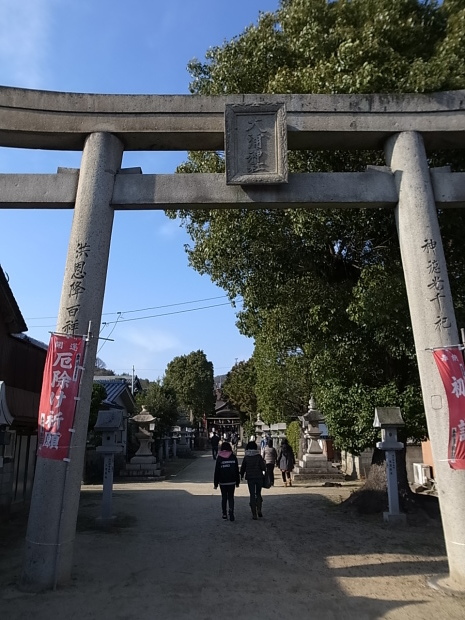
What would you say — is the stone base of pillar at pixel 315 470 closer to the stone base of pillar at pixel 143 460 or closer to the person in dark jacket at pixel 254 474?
the stone base of pillar at pixel 143 460

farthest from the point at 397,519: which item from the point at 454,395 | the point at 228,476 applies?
the point at 454,395

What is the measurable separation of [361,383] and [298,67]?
6.74 metres

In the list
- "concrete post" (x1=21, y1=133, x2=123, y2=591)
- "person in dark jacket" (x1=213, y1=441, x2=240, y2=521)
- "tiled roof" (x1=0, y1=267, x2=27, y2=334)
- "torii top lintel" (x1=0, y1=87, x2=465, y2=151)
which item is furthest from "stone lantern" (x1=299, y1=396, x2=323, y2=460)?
"concrete post" (x1=21, y1=133, x2=123, y2=591)

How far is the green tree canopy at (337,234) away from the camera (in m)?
8.76

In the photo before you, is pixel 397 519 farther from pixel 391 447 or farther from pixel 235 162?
pixel 235 162

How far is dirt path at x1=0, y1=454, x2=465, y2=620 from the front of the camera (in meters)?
5.27

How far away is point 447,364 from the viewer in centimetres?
638

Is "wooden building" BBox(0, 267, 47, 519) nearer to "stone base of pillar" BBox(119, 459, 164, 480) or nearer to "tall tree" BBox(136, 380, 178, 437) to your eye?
"stone base of pillar" BBox(119, 459, 164, 480)

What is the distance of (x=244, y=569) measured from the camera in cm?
675

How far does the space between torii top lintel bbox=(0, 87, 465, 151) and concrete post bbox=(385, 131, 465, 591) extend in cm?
43

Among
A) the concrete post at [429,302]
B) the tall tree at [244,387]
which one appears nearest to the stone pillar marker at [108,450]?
the concrete post at [429,302]

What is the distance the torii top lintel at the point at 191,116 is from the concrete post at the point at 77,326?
384mm

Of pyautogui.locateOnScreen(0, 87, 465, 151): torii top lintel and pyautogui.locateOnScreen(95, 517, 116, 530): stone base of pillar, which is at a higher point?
pyautogui.locateOnScreen(0, 87, 465, 151): torii top lintel

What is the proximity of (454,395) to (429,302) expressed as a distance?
126cm
